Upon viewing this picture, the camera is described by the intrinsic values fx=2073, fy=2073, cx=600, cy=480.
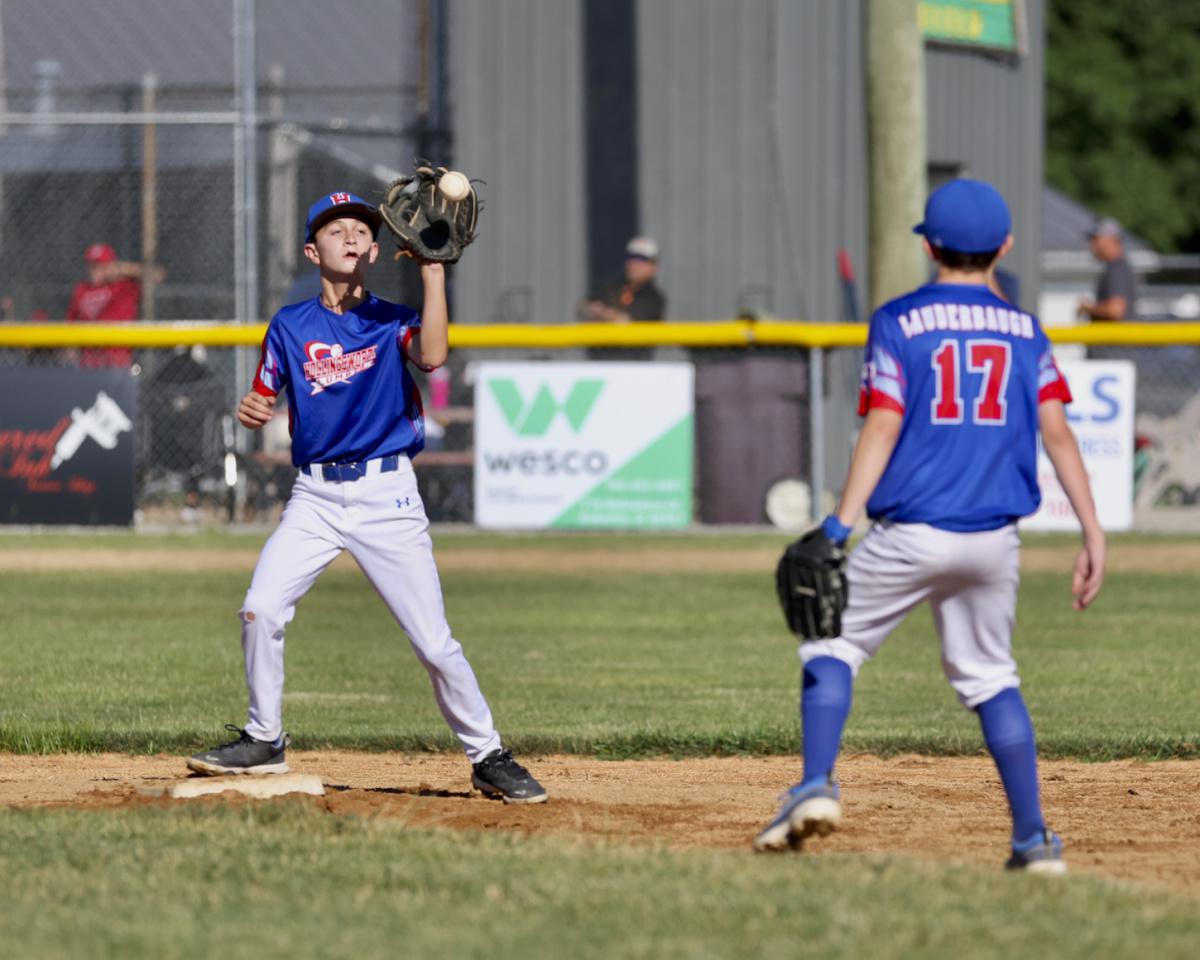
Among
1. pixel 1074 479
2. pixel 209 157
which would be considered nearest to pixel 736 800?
pixel 1074 479

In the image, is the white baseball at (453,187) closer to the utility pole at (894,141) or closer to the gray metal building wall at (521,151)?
the utility pole at (894,141)

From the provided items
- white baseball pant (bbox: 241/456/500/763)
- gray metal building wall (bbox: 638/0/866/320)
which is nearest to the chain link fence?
gray metal building wall (bbox: 638/0/866/320)

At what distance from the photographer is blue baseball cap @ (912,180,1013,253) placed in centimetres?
509

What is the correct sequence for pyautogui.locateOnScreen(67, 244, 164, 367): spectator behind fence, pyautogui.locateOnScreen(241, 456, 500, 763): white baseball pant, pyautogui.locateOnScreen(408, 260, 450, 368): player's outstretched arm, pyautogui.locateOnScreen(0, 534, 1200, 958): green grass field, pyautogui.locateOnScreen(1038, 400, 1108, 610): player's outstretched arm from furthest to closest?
pyautogui.locateOnScreen(67, 244, 164, 367): spectator behind fence, pyautogui.locateOnScreen(241, 456, 500, 763): white baseball pant, pyautogui.locateOnScreen(408, 260, 450, 368): player's outstretched arm, pyautogui.locateOnScreen(1038, 400, 1108, 610): player's outstretched arm, pyautogui.locateOnScreen(0, 534, 1200, 958): green grass field

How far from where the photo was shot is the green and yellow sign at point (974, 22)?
18.6 metres

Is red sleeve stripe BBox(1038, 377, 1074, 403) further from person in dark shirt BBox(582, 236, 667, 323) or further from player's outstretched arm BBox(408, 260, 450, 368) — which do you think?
person in dark shirt BBox(582, 236, 667, 323)

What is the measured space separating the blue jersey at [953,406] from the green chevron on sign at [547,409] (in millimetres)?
10109

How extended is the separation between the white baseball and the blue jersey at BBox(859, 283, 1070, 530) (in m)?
1.47

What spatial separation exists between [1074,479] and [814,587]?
695mm

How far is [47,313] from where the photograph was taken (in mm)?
18766

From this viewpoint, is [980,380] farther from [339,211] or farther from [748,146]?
[748,146]

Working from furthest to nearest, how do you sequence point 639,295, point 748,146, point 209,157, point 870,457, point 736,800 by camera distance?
point 748,146 → point 209,157 → point 639,295 → point 736,800 → point 870,457

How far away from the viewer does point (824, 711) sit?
201 inches

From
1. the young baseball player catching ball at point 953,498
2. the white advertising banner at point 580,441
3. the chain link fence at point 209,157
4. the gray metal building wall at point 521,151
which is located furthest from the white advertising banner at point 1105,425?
the young baseball player catching ball at point 953,498
